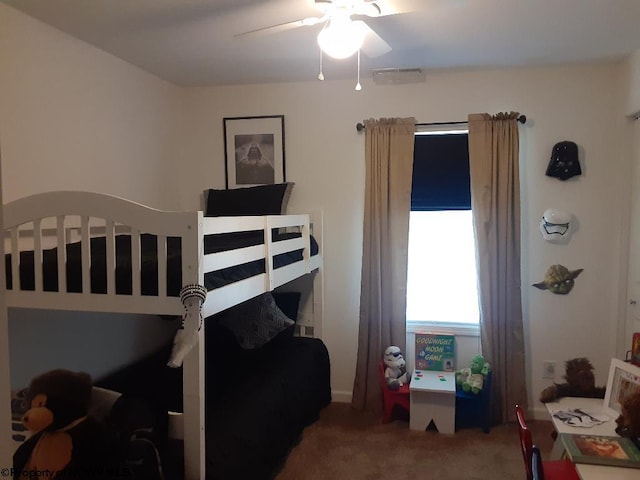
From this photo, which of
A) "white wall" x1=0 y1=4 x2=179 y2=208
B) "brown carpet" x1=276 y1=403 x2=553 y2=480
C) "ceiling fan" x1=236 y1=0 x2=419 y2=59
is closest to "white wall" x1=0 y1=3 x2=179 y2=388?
"white wall" x1=0 y1=4 x2=179 y2=208

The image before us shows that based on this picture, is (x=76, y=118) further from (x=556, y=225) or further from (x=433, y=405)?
(x=556, y=225)

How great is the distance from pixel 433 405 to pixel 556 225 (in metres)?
1.41

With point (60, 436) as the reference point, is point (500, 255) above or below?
above

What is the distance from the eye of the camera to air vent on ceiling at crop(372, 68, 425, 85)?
133 inches

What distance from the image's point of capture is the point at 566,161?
3262 mm

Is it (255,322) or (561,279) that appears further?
(561,279)

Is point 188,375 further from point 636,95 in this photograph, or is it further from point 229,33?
point 636,95

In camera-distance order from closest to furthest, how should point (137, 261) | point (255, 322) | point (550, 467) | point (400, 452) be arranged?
point (137, 261) < point (550, 467) < point (400, 452) < point (255, 322)

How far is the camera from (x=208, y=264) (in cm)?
190

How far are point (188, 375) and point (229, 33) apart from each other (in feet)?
5.83

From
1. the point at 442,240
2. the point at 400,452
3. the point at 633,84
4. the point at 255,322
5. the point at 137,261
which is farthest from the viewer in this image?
the point at 442,240

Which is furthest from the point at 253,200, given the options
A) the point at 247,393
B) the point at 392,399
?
the point at 392,399

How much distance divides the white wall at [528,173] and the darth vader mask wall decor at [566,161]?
0.24ft

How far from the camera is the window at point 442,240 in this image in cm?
350
